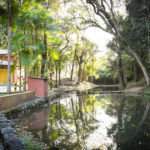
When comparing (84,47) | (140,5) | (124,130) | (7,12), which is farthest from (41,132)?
(84,47)

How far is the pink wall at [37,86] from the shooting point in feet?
45.2

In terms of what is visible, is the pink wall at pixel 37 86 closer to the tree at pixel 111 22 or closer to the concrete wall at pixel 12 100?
the concrete wall at pixel 12 100

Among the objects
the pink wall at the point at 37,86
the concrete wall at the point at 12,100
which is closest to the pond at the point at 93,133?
the concrete wall at the point at 12,100

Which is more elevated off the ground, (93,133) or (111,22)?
(111,22)

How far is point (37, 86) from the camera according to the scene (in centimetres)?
1408

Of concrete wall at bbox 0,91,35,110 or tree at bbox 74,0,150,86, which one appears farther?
tree at bbox 74,0,150,86

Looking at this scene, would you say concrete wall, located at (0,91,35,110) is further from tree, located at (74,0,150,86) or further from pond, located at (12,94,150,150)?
tree, located at (74,0,150,86)

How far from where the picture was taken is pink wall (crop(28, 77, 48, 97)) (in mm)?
13771

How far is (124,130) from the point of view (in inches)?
243

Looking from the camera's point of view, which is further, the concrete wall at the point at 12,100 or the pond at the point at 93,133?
the concrete wall at the point at 12,100

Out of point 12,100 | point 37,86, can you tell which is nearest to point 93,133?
point 12,100

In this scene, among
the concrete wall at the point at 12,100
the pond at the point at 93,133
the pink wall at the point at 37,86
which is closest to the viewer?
the pond at the point at 93,133

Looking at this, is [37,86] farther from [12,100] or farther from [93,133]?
[93,133]

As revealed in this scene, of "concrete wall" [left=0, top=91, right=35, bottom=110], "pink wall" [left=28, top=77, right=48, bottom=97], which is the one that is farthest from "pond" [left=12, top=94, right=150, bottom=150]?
"pink wall" [left=28, top=77, right=48, bottom=97]
